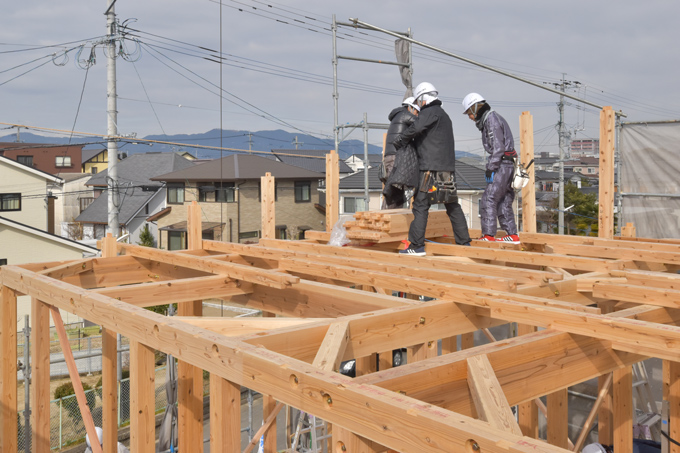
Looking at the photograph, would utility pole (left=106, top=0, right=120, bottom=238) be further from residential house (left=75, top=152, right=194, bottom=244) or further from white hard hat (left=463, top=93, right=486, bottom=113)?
→ residential house (left=75, top=152, right=194, bottom=244)

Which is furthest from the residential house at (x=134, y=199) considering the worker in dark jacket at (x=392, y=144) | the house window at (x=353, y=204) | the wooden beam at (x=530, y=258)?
the wooden beam at (x=530, y=258)

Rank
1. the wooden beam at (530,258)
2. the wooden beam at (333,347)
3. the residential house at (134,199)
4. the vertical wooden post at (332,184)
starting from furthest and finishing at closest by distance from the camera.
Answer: the residential house at (134,199), the vertical wooden post at (332,184), the wooden beam at (530,258), the wooden beam at (333,347)

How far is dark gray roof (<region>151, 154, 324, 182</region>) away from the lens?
128 ft

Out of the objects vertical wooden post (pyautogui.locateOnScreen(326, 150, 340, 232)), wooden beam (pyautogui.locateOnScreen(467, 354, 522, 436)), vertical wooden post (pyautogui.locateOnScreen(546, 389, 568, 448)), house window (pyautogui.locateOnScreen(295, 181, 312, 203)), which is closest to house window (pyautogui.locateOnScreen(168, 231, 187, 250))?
house window (pyautogui.locateOnScreen(295, 181, 312, 203))

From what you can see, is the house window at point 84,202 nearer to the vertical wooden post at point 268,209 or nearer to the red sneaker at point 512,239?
the vertical wooden post at point 268,209

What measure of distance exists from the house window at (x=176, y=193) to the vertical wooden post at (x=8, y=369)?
1337 inches

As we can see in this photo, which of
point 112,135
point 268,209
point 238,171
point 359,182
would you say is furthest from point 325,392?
point 238,171

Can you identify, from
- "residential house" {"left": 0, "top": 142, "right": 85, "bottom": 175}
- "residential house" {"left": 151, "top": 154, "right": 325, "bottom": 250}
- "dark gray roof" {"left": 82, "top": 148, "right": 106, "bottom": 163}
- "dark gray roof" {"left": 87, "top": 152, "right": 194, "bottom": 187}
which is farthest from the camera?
"dark gray roof" {"left": 82, "top": 148, "right": 106, "bottom": 163}

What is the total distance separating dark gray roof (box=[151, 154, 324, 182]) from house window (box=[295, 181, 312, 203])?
59cm

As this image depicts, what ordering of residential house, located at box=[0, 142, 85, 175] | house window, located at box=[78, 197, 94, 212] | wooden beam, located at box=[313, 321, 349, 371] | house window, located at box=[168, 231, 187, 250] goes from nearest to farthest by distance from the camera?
1. wooden beam, located at box=[313, 321, 349, 371]
2. house window, located at box=[168, 231, 187, 250]
3. house window, located at box=[78, 197, 94, 212]
4. residential house, located at box=[0, 142, 85, 175]

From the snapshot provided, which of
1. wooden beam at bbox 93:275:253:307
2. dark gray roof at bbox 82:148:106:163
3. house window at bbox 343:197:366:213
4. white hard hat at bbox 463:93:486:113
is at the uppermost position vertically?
dark gray roof at bbox 82:148:106:163

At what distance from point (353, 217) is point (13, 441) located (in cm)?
529

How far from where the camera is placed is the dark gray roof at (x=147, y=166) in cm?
5426

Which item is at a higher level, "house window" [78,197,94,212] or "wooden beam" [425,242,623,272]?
"house window" [78,197,94,212]
